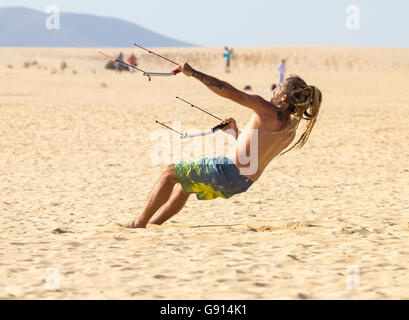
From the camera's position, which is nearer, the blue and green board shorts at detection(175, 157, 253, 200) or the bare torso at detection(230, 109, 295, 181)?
the bare torso at detection(230, 109, 295, 181)

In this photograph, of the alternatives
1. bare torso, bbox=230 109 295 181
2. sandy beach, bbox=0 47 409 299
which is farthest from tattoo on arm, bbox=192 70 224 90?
sandy beach, bbox=0 47 409 299

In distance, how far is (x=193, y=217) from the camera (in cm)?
791

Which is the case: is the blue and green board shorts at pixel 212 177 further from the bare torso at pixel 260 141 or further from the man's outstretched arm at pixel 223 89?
the man's outstretched arm at pixel 223 89

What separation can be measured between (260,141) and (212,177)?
0.51 metres

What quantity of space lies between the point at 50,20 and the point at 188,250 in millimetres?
7491

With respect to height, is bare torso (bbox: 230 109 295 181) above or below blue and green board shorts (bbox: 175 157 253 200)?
above

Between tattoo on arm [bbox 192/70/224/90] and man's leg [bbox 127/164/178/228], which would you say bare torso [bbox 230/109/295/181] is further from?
man's leg [bbox 127/164/178/228]

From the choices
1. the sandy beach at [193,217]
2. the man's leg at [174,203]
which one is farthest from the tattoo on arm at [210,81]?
the man's leg at [174,203]

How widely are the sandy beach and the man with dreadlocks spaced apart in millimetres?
448

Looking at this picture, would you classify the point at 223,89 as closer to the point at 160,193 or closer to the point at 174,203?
the point at 160,193

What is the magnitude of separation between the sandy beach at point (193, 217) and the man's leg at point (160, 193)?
0.67 feet

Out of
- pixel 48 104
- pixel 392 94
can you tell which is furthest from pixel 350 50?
pixel 48 104

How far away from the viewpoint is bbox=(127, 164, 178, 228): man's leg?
648cm

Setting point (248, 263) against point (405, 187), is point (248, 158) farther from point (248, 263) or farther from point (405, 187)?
point (405, 187)
